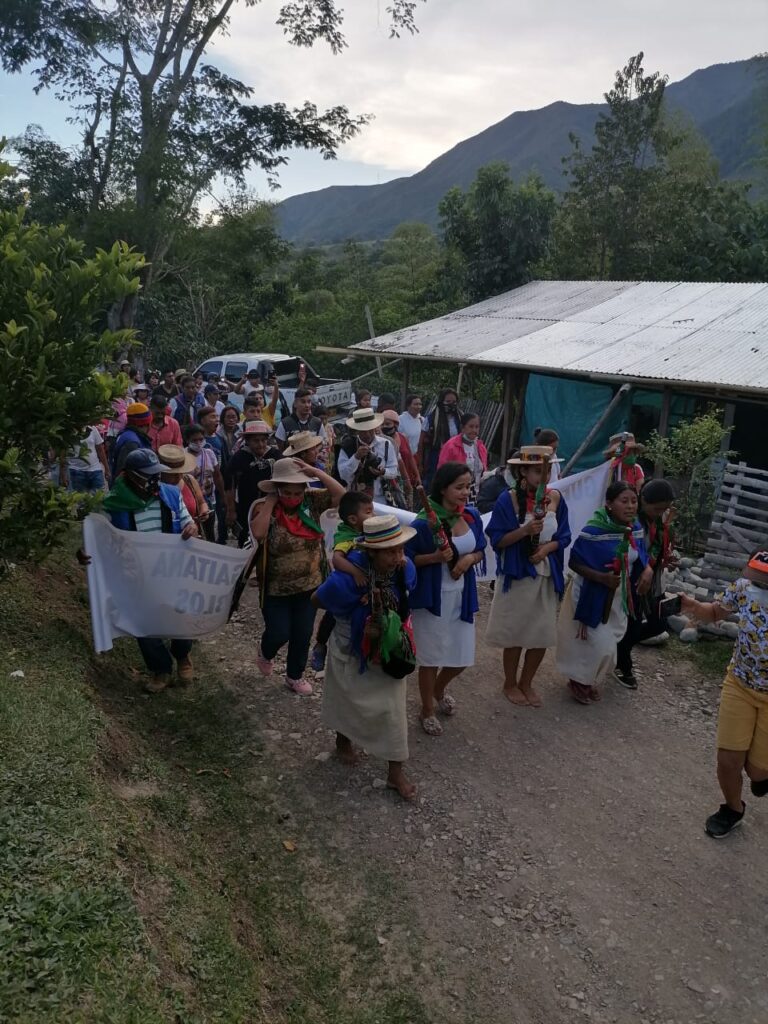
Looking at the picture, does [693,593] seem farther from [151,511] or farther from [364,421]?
[151,511]

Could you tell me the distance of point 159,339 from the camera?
26.7 m

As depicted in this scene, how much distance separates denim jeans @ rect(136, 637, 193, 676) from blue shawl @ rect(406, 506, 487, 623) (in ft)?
6.08

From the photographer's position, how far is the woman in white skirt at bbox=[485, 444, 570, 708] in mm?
5375

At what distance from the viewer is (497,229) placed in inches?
754

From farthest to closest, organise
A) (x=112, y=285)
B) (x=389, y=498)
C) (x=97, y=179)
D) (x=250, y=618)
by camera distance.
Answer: (x=97, y=179), (x=389, y=498), (x=250, y=618), (x=112, y=285)

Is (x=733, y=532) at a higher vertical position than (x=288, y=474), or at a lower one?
lower

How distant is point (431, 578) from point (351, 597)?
3.07ft

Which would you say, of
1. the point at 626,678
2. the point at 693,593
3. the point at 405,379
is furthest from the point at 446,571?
the point at 405,379

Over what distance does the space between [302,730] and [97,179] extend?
18934 mm

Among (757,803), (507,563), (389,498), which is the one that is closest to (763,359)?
(389,498)

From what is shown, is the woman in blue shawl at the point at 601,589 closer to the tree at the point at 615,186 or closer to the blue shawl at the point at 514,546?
the blue shawl at the point at 514,546

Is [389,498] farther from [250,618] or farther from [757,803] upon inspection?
[757,803]

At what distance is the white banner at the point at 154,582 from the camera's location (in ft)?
16.9

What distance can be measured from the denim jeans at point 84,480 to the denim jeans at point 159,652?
326 cm
